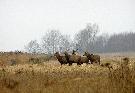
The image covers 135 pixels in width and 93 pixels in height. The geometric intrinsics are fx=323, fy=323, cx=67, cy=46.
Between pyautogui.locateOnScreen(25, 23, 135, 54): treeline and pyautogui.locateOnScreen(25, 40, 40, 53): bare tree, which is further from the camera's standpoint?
pyautogui.locateOnScreen(25, 40, 40, 53): bare tree

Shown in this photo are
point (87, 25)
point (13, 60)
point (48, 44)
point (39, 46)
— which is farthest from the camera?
point (39, 46)

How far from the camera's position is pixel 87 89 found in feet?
33.2

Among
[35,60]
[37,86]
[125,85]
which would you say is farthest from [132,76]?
[35,60]

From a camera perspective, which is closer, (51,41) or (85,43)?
(85,43)

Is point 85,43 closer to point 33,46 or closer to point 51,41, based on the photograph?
point 51,41

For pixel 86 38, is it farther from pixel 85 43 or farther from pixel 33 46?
pixel 33 46

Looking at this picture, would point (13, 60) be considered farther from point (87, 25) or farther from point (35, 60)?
point (87, 25)

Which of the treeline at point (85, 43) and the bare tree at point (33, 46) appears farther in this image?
the bare tree at point (33, 46)

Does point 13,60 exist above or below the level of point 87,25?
below

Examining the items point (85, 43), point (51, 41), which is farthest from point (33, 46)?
point (85, 43)

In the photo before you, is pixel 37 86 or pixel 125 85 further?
pixel 37 86

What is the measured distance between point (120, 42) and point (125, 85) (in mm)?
138423

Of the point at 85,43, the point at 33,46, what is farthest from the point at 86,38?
the point at 33,46

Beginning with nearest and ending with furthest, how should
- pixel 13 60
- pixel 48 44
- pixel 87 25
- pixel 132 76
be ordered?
pixel 132 76, pixel 13 60, pixel 87 25, pixel 48 44
